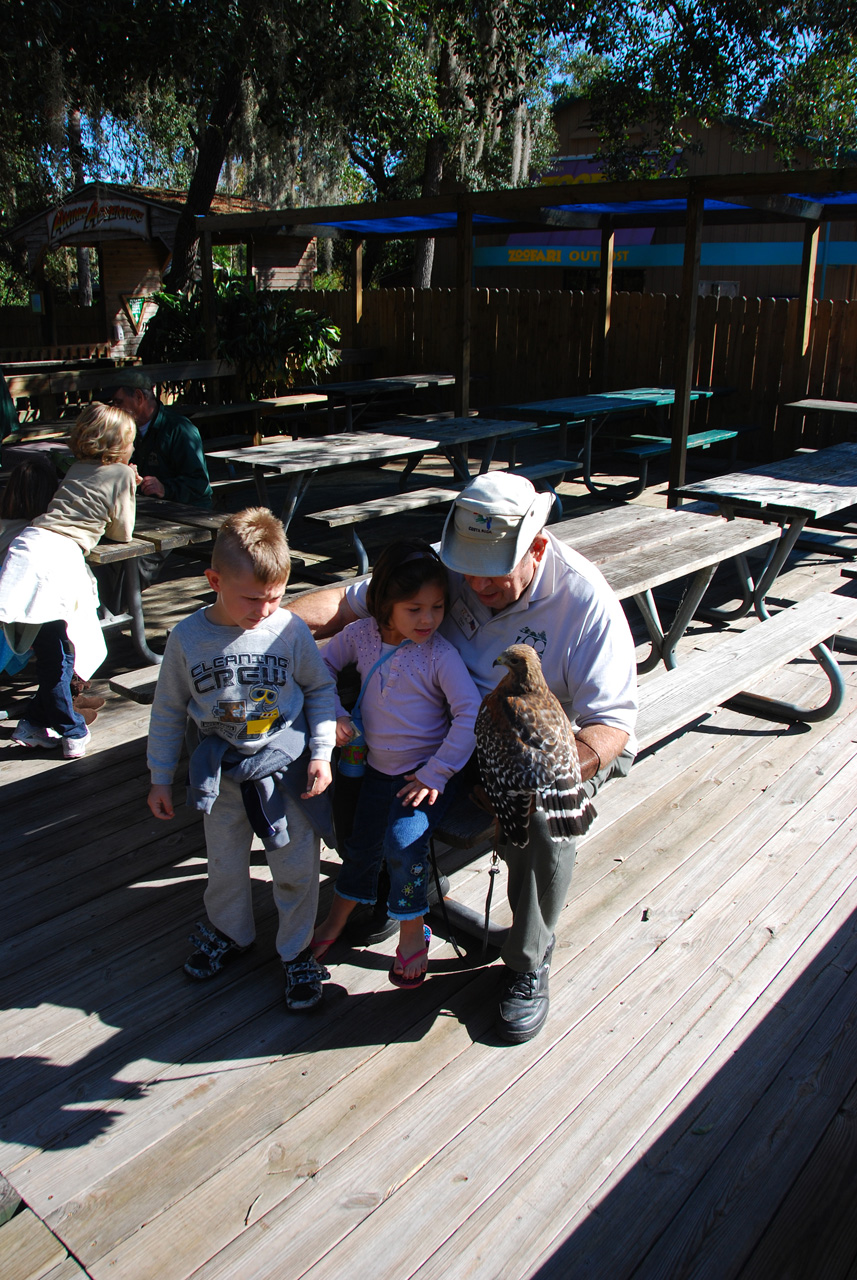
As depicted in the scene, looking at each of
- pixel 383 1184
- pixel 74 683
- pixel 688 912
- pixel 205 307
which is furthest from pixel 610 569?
pixel 205 307

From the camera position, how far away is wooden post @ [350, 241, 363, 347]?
12.2 meters

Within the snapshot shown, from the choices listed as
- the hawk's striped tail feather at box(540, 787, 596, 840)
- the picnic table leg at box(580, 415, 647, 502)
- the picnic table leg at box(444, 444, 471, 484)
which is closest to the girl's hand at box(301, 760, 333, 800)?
the hawk's striped tail feather at box(540, 787, 596, 840)

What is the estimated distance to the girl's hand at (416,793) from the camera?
232 cm

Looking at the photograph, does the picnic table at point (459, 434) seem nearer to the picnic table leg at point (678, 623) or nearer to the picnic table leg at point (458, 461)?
the picnic table leg at point (458, 461)

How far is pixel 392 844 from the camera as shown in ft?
7.72

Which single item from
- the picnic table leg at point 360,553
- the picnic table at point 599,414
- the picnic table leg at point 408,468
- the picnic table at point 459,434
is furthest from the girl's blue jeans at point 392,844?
the picnic table at point 599,414

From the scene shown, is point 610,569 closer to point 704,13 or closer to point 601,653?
point 601,653

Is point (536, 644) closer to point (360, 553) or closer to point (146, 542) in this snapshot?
point (146, 542)

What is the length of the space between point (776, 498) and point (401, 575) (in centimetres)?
352

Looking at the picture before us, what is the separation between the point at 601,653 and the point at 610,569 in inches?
64.2

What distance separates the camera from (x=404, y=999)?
2527mm

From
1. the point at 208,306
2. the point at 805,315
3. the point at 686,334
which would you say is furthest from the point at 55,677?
the point at 805,315

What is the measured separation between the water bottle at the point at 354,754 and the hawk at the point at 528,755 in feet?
1.41

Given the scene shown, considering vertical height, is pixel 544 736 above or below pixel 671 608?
above
